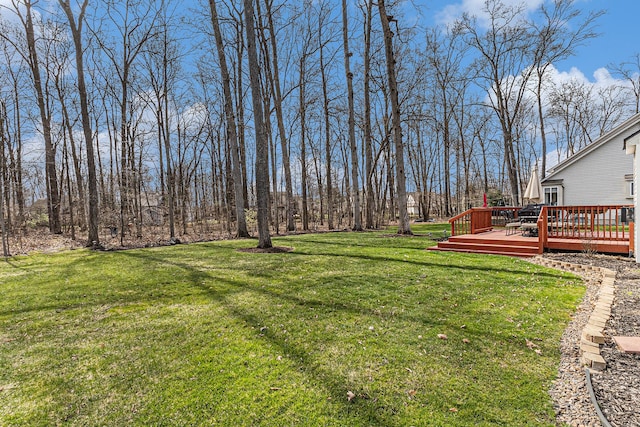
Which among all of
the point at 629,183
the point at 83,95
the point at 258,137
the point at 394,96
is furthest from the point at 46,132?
the point at 629,183

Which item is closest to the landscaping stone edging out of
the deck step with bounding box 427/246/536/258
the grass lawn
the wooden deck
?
the grass lawn

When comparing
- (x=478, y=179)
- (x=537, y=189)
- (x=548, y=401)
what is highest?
(x=478, y=179)

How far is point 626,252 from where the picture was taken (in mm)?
6605

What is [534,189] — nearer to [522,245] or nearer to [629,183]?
[522,245]

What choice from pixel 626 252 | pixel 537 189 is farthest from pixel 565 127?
pixel 626 252

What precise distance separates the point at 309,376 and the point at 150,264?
5.62 meters

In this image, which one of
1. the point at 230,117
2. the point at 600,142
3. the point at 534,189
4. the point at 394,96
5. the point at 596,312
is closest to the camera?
the point at 596,312

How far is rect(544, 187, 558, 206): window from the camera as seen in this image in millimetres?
16453

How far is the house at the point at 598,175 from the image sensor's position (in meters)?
13.9

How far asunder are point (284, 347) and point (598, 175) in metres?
19.2

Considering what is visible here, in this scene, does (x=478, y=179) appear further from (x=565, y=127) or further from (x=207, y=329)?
(x=207, y=329)

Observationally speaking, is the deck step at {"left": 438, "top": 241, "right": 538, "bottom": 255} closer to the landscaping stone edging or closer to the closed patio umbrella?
the landscaping stone edging

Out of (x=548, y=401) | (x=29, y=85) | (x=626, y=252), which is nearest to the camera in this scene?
(x=548, y=401)

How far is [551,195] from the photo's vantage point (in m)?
16.7
